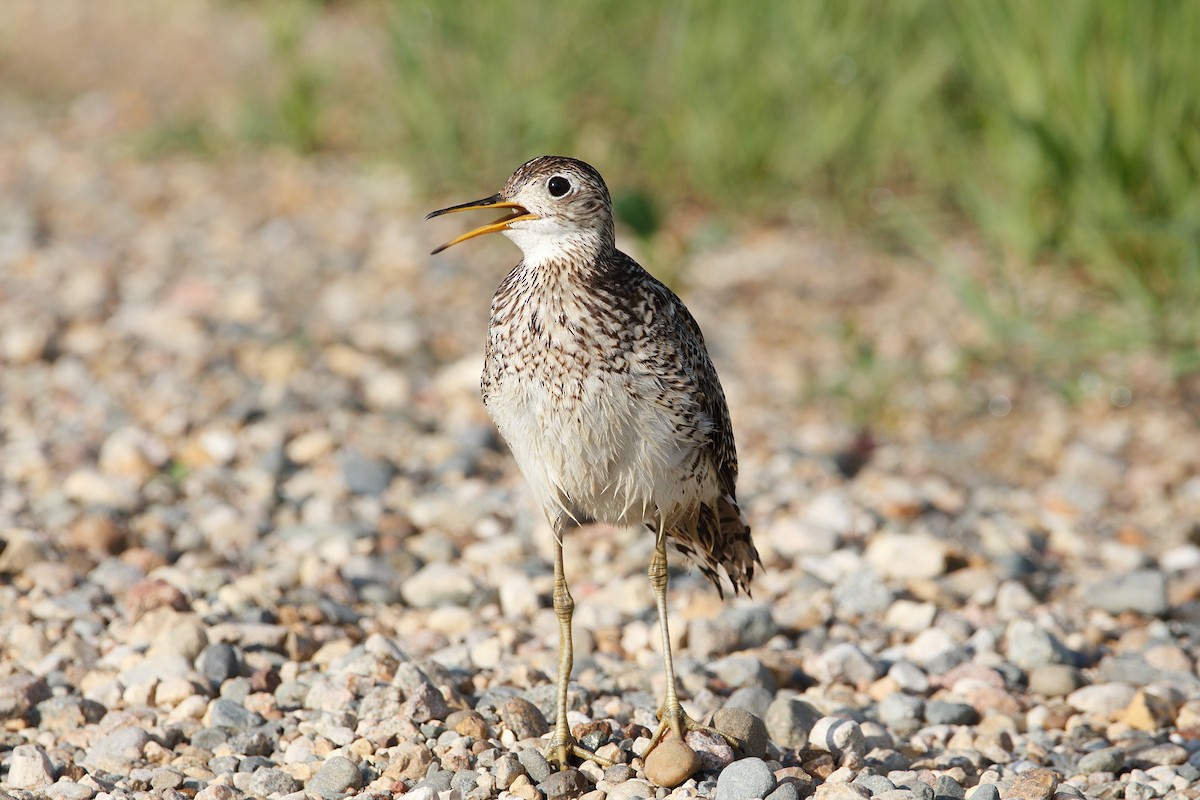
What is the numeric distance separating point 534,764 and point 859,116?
5.13 meters

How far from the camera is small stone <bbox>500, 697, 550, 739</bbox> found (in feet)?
12.5

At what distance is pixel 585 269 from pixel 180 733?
63.0 inches

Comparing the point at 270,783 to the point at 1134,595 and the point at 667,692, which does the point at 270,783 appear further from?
the point at 1134,595

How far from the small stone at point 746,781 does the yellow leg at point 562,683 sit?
1.19 ft

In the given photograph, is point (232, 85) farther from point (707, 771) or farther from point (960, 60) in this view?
point (707, 771)

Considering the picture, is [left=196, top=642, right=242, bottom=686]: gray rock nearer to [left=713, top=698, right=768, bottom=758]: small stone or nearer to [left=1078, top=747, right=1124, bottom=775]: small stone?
[left=713, top=698, right=768, bottom=758]: small stone

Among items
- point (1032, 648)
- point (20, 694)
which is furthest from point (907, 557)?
point (20, 694)

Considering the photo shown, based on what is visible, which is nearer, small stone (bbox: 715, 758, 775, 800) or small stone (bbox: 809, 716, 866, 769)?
small stone (bbox: 715, 758, 775, 800)

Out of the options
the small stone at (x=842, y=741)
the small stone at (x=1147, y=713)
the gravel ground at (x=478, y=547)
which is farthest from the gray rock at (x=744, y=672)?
the small stone at (x=1147, y=713)

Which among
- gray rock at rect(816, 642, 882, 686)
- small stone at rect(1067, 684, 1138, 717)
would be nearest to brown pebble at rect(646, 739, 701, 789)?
gray rock at rect(816, 642, 882, 686)

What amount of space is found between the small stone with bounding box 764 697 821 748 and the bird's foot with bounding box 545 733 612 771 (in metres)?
0.50

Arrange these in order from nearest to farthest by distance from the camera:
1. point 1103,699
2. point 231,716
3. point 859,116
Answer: point 231,716
point 1103,699
point 859,116

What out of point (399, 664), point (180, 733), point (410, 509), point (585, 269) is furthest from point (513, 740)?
point (410, 509)

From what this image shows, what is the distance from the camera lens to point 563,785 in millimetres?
3461
